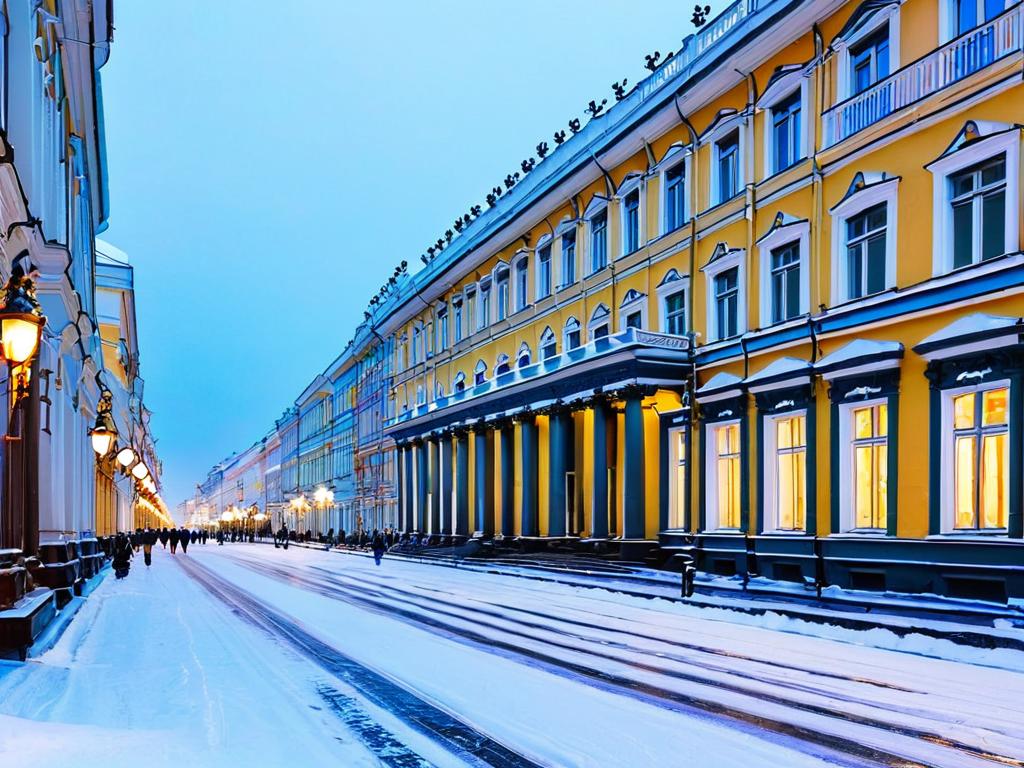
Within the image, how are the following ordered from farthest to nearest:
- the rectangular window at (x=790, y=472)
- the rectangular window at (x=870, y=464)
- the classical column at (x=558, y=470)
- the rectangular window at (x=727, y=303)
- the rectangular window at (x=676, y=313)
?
the classical column at (x=558, y=470), the rectangular window at (x=676, y=313), the rectangular window at (x=727, y=303), the rectangular window at (x=790, y=472), the rectangular window at (x=870, y=464)

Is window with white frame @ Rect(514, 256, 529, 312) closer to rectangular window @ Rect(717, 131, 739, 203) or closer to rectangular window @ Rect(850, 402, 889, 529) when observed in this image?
rectangular window @ Rect(717, 131, 739, 203)

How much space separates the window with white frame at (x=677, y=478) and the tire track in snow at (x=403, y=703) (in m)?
13.4

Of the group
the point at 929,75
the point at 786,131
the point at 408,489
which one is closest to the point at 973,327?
the point at 929,75

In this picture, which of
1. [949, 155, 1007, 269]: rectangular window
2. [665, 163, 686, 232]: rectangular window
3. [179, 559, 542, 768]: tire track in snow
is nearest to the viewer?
[179, 559, 542, 768]: tire track in snow

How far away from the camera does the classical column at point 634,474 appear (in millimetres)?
27609

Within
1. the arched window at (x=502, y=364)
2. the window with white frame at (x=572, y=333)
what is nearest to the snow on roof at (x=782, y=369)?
the window with white frame at (x=572, y=333)

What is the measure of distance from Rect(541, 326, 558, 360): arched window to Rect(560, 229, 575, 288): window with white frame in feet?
6.92

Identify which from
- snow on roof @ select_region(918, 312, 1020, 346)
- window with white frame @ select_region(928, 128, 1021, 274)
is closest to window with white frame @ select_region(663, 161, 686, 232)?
window with white frame @ select_region(928, 128, 1021, 274)

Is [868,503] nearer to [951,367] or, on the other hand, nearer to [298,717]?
[951,367]

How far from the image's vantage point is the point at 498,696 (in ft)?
30.3

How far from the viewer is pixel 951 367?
1753cm

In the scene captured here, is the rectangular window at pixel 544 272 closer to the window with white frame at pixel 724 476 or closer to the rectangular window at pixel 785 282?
the window with white frame at pixel 724 476

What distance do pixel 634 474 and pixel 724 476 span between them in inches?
130

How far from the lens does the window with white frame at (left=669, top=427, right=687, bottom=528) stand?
2684cm
